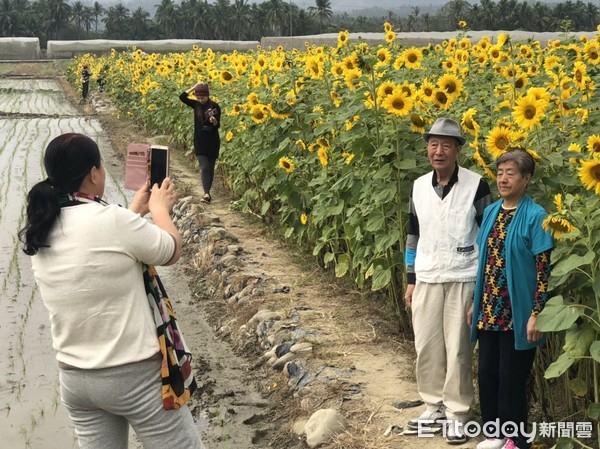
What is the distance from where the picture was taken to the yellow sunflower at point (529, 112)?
13.6 feet

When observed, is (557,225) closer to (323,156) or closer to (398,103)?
(398,103)

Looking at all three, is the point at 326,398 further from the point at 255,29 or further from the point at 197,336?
the point at 255,29

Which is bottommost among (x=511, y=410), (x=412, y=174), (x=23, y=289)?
(x=23, y=289)

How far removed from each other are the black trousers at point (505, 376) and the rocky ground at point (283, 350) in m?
0.31

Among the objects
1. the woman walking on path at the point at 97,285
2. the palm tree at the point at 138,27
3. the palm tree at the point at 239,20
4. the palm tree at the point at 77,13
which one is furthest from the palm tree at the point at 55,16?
the woman walking on path at the point at 97,285

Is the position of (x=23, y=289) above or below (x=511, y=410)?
below

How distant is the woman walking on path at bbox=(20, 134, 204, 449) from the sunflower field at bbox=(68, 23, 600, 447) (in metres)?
1.42

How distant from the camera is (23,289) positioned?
7.79 metres

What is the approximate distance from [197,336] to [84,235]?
396 centimetres

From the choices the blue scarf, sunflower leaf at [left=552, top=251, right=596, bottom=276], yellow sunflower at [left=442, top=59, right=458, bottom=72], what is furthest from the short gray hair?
yellow sunflower at [left=442, top=59, right=458, bottom=72]

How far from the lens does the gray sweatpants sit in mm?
2775

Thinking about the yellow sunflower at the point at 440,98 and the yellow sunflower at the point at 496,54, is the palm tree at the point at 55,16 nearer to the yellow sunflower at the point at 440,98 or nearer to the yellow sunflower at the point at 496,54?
the yellow sunflower at the point at 496,54

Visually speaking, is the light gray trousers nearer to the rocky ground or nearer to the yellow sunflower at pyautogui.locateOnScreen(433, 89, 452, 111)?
the rocky ground

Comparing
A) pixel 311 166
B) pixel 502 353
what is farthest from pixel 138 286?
pixel 311 166
